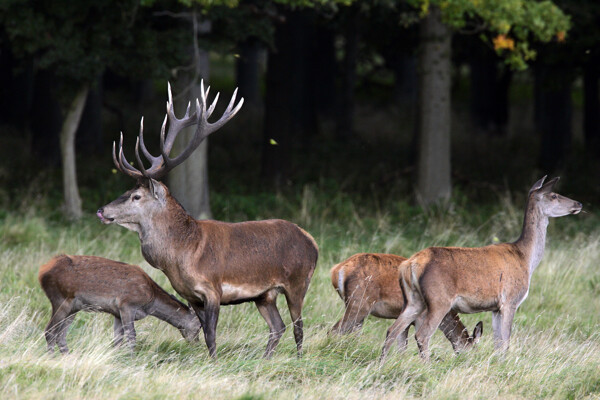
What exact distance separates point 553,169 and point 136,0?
11.0 metres

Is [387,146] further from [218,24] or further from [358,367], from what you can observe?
[358,367]

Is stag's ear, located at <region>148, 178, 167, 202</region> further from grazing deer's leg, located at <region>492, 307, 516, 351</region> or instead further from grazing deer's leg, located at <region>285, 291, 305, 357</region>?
grazing deer's leg, located at <region>492, 307, 516, 351</region>

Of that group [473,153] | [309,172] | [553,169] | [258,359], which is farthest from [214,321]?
[473,153]

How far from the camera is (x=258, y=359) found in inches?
271

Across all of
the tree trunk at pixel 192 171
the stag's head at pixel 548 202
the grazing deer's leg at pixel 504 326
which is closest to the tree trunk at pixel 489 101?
the tree trunk at pixel 192 171

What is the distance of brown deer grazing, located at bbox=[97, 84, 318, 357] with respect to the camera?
702 centimetres

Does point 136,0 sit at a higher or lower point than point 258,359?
higher

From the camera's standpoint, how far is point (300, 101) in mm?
23703

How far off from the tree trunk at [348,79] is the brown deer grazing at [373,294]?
12.3 meters

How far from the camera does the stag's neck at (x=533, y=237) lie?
7981mm

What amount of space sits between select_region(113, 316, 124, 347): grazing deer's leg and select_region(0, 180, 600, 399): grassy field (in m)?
0.10

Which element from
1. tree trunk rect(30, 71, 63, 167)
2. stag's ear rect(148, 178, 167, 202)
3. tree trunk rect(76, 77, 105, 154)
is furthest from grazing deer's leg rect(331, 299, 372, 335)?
tree trunk rect(76, 77, 105, 154)

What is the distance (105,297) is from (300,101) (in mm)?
16710

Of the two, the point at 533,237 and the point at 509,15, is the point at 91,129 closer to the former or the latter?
the point at 509,15
